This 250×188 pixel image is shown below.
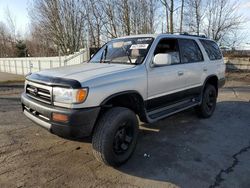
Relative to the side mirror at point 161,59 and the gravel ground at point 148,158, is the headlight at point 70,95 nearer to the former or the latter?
the gravel ground at point 148,158

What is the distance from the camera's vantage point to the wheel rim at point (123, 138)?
349cm

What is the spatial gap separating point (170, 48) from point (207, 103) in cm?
191

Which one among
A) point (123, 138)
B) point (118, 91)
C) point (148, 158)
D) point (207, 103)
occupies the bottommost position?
point (148, 158)

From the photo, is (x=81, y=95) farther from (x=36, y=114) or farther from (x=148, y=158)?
(x=148, y=158)

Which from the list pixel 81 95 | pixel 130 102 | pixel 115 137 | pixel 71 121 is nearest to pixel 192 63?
pixel 130 102

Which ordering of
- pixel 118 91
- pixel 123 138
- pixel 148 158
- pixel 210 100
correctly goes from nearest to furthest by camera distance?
pixel 118 91 → pixel 123 138 → pixel 148 158 → pixel 210 100

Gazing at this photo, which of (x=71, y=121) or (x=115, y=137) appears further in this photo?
(x=115, y=137)

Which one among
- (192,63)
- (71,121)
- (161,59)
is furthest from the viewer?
(192,63)

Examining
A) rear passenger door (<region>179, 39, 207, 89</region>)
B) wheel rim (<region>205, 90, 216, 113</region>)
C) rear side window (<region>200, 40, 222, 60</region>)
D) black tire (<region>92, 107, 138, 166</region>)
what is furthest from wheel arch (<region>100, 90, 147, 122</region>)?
rear side window (<region>200, 40, 222, 60</region>)

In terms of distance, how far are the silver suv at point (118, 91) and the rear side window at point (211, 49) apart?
0.53 m

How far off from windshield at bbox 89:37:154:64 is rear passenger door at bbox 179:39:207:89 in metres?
1.00

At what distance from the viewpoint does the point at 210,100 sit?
5992mm

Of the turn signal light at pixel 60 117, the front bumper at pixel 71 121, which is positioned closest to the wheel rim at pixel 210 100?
the front bumper at pixel 71 121

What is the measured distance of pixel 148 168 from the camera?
3.48m
